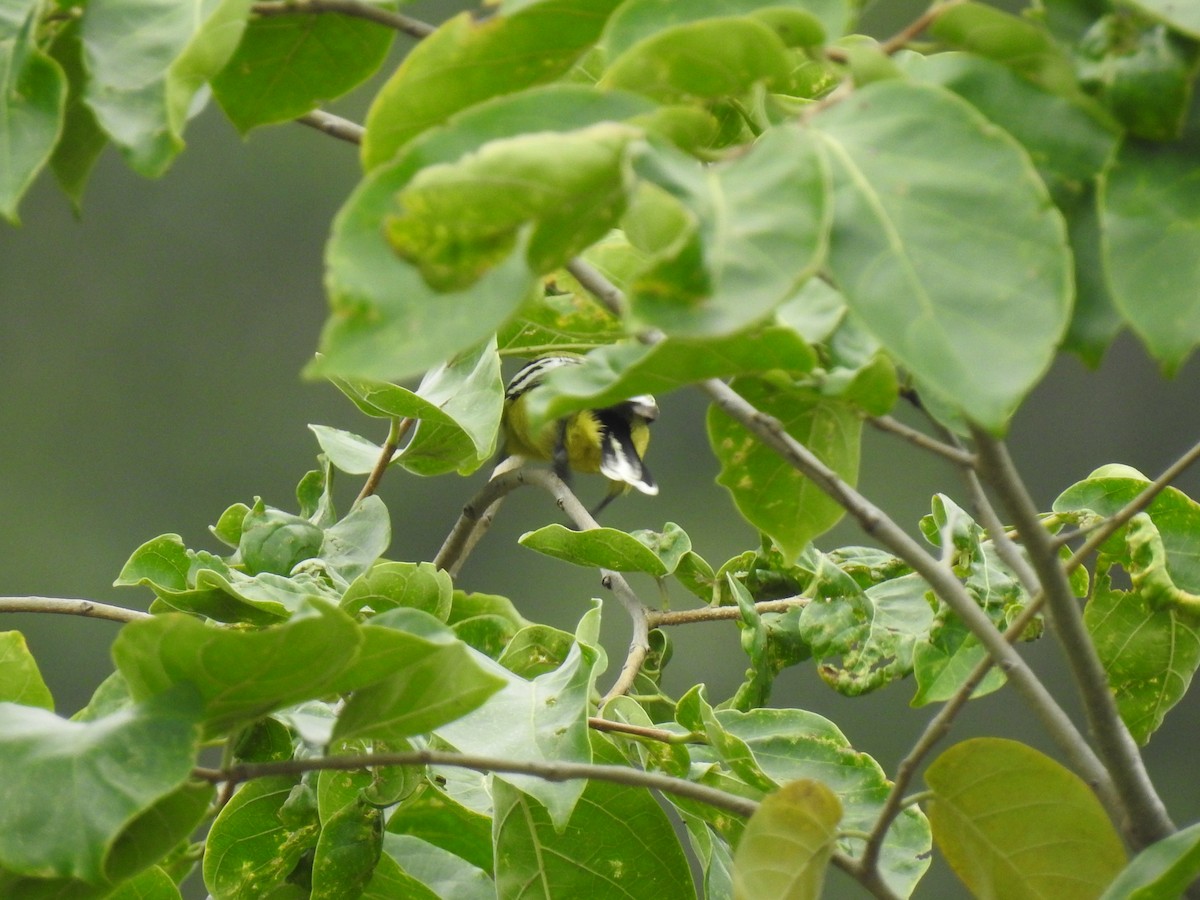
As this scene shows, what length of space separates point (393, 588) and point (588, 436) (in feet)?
7.97

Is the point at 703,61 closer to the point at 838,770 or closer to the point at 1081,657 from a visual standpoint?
the point at 1081,657

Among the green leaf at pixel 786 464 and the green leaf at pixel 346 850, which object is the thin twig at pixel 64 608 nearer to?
the green leaf at pixel 346 850

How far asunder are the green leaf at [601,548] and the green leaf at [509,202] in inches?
31.8

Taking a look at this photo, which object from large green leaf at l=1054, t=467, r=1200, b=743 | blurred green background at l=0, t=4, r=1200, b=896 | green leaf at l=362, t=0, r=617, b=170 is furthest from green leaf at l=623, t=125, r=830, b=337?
blurred green background at l=0, t=4, r=1200, b=896

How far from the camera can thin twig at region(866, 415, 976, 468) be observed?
2.05ft

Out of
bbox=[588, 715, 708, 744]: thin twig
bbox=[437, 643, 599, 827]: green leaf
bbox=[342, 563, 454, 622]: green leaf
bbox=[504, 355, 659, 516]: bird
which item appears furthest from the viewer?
bbox=[504, 355, 659, 516]: bird

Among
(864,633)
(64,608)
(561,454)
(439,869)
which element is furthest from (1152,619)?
(561,454)

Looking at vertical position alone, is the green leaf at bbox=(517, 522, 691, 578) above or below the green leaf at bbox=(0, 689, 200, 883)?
below

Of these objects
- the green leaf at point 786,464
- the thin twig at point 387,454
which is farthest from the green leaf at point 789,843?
the thin twig at point 387,454

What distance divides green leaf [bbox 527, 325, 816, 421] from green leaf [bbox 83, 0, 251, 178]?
0.74ft

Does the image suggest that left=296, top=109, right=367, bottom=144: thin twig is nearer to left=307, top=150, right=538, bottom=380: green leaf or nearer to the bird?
left=307, top=150, right=538, bottom=380: green leaf

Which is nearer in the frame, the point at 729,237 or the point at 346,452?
the point at 729,237

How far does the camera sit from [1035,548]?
2.00 feet

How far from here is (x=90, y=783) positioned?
66 cm
